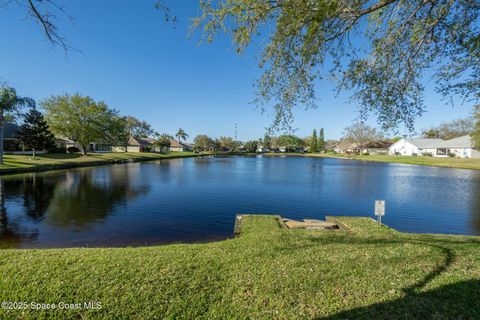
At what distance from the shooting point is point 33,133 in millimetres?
34312

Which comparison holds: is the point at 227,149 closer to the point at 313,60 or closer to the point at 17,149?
the point at 17,149

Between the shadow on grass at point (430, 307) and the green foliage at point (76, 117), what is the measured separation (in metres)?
51.7

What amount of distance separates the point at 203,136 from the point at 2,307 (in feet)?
321

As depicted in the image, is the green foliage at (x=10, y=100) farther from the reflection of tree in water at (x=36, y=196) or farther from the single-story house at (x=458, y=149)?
the single-story house at (x=458, y=149)

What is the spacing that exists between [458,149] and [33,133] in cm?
8401

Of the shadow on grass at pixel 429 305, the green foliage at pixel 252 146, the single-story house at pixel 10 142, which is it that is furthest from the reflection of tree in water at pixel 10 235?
the green foliage at pixel 252 146

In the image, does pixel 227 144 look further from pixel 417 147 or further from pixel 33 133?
pixel 33 133

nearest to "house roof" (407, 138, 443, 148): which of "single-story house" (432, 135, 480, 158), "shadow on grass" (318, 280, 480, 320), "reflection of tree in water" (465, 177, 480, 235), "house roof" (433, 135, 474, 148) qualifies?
"single-story house" (432, 135, 480, 158)

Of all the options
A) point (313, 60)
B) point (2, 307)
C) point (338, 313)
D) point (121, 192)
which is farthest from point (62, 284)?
point (121, 192)

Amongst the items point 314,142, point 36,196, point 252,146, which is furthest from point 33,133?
point 314,142

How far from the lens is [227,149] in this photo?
11550cm

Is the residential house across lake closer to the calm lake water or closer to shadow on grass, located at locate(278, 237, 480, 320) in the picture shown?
the calm lake water

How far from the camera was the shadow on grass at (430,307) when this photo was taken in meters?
3.07

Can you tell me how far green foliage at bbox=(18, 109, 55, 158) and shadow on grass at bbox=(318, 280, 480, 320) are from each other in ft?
143
